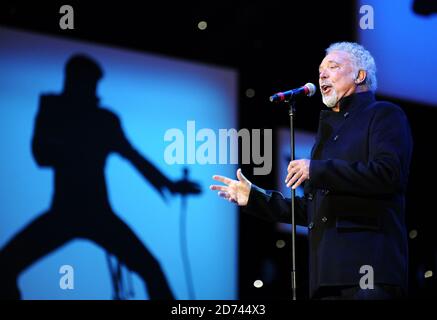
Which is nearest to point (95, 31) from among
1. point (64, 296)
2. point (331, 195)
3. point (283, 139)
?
point (283, 139)

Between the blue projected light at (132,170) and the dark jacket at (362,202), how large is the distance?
1.40 m

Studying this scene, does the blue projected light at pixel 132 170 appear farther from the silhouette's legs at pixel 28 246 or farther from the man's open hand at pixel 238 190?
the man's open hand at pixel 238 190

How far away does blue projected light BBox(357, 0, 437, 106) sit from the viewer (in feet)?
12.5

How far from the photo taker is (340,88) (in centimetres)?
256

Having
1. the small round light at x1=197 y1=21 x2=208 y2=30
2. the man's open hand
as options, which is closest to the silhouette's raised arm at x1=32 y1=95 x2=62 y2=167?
the small round light at x1=197 y1=21 x2=208 y2=30

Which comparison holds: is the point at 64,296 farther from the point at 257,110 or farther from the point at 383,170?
the point at 383,170

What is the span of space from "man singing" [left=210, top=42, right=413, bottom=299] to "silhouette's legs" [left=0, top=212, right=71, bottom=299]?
1631mm

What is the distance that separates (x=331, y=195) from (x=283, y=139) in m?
1.47

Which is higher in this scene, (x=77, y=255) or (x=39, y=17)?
(x=39, y=17)

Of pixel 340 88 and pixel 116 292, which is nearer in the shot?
pixel 340 88

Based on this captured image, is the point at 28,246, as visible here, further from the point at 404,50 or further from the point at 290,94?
the point at 404,50

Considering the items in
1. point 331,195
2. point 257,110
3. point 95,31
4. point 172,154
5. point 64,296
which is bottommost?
point 64,296

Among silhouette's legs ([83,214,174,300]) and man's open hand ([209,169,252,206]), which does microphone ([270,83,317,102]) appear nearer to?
man's open hand ([209,169,252,206])

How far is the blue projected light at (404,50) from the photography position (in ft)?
12.5
